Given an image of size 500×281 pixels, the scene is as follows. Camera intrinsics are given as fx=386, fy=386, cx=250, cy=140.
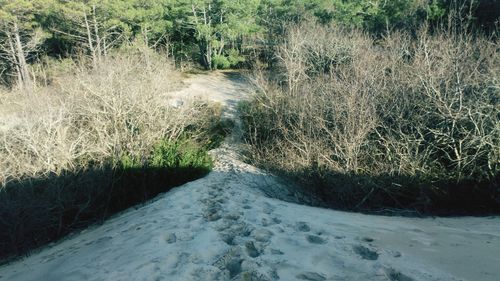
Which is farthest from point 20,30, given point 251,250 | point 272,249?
point 272,249

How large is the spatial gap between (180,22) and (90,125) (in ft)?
66.3

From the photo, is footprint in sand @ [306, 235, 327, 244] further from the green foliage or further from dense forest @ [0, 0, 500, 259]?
the green foliage

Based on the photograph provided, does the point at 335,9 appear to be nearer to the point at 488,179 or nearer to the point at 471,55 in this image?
the point at 471,55

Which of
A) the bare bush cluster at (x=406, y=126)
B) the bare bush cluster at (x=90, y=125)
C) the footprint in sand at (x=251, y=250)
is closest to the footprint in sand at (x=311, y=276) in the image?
the footprint in sand at (x=251, y=250)

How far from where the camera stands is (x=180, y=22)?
1204 inches

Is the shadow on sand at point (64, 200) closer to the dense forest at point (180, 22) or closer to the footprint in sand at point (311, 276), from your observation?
the footprint in sand at point (311, 276)

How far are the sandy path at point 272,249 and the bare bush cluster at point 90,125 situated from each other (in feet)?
11.1

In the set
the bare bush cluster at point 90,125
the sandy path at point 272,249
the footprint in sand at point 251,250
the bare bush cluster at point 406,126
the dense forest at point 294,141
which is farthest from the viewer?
the bare bush cluster at point 90,125

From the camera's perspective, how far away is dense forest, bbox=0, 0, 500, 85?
2594 cm

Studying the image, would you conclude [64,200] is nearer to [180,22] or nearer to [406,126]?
[406,126]

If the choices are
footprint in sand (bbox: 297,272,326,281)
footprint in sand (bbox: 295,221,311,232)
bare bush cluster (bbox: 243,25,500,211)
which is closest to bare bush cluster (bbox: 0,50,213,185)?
bare bush cluster (bbox: 243,25,500,211)

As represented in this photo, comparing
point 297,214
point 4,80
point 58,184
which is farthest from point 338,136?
point 4,80

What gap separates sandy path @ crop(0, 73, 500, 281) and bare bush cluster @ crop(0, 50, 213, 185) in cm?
340

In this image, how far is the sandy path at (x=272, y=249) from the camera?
4.30 m
